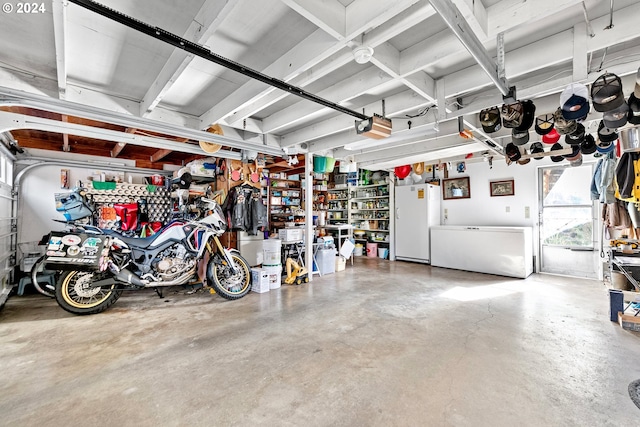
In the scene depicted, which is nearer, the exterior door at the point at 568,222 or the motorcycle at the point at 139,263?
the motorcycle at the point at 139,263

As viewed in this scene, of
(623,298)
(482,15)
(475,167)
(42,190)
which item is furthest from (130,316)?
(475,167)

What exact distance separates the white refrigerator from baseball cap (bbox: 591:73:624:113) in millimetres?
4787

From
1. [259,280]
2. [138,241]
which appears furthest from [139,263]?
[259,280]

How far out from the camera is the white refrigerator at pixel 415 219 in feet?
22.6

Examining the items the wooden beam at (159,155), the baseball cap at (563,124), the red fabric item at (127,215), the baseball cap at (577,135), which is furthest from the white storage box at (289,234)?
the baseball cap at (577,135)

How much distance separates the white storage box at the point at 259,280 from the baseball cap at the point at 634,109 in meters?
4.44

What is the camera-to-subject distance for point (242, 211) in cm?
491

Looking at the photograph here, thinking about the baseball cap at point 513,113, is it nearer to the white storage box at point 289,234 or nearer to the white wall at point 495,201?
the white storage box at point 289,234

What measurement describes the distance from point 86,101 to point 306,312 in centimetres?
329

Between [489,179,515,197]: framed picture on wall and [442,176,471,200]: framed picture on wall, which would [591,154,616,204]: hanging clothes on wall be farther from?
[442,176,471,200]: framed picture on wall

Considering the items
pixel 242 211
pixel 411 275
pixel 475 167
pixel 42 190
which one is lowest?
pixel 411 275

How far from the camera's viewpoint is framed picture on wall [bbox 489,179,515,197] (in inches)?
246

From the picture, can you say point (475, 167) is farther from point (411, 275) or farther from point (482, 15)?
point (482, 15)

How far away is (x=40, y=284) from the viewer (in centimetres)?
425
